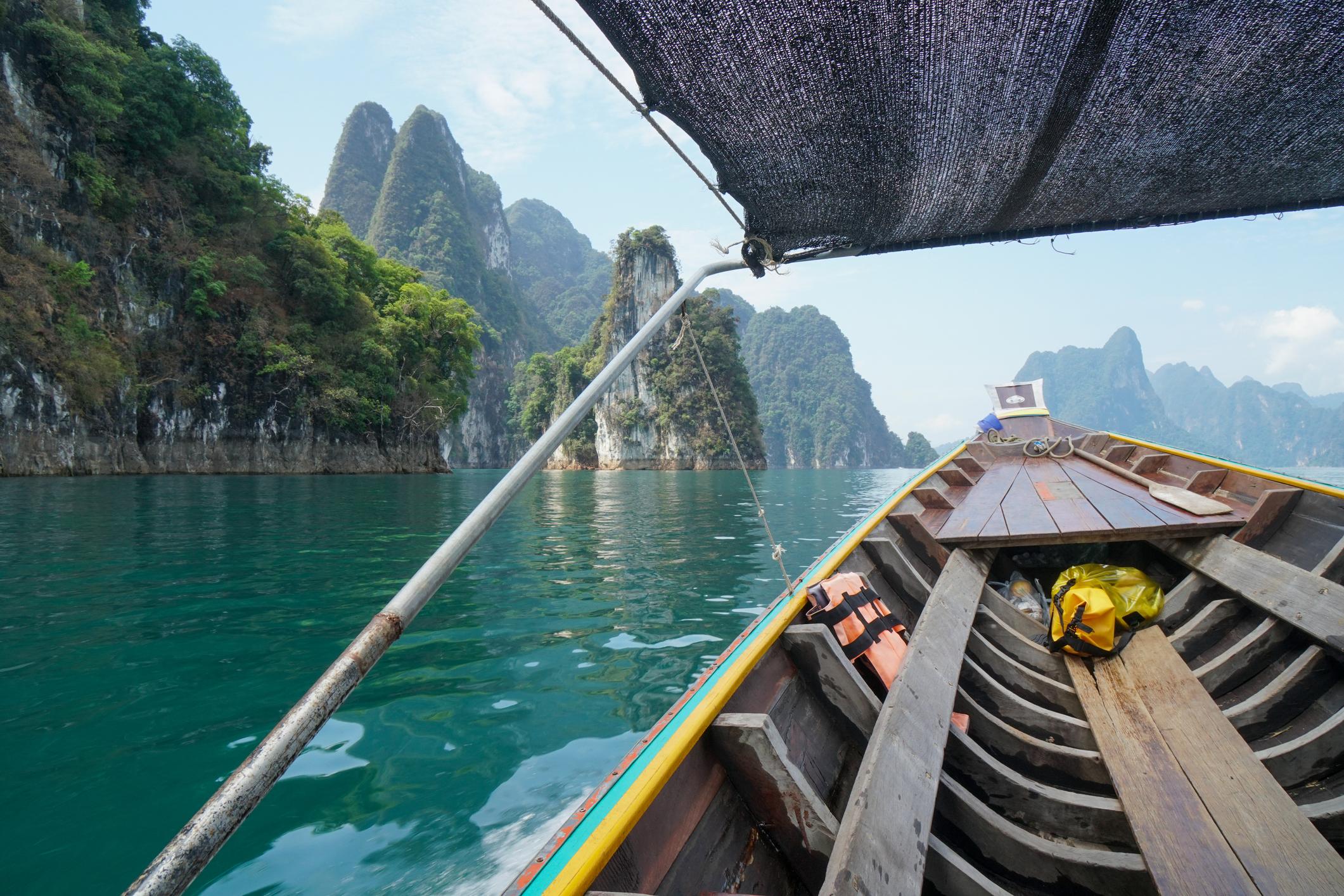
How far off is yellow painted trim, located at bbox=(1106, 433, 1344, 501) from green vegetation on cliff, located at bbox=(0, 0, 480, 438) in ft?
93.3

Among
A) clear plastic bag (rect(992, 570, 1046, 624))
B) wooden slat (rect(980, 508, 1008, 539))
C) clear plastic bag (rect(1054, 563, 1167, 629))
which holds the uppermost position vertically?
wooden slat (rect(980, 508, 1008, 539))

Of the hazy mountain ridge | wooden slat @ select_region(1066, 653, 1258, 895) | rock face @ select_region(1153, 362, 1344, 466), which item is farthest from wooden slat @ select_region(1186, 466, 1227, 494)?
rock face @ select_region(1153, 362, 1344, 466)

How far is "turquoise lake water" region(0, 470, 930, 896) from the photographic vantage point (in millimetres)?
2270

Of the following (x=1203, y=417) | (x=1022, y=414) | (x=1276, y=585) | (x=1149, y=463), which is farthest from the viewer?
(x=1203, y=417)

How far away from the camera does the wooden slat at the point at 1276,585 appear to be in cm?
219

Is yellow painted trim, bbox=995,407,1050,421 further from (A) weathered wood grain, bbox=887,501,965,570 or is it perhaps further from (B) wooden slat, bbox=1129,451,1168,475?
(A) weathered wood grain, bbox=887,501,965,570

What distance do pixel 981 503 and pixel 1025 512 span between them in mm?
530

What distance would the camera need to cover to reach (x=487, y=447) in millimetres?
76875

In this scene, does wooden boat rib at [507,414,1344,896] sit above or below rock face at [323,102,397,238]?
below

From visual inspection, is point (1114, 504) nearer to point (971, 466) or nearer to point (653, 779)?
point (971, 466)

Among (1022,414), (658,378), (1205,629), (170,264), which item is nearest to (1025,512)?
(1205,629)

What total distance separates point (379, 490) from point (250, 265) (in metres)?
16.4

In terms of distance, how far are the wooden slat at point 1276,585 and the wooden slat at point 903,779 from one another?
3.86ft

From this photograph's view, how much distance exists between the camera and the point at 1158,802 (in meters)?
1.62
